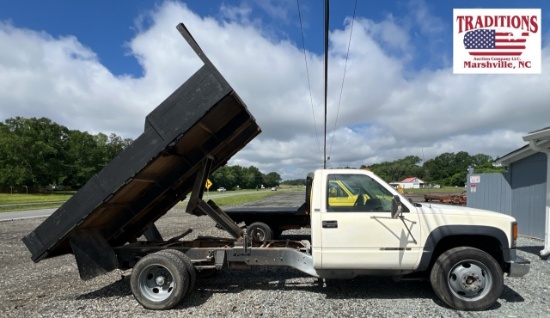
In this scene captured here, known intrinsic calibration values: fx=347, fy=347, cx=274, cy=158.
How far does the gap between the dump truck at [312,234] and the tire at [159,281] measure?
13 millimetres

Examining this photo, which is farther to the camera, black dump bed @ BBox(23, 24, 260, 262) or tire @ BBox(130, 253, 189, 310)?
tire @ BBox(130, 253, 189, 310)

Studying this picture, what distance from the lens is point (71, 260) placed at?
7.80 metres

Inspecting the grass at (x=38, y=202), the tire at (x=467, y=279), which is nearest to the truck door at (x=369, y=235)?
the tire at (x=467, y=279)

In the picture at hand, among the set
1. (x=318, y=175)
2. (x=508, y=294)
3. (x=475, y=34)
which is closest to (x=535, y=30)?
(x=475, y=34)

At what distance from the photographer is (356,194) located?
4.85 metres

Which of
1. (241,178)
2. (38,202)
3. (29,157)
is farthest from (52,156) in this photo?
(241,178)

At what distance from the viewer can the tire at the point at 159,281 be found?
15.2ft

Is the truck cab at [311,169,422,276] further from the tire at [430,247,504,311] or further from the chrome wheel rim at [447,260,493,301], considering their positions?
the chrome wheel rim at [447,260,493,301]

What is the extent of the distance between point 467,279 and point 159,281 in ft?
13.5

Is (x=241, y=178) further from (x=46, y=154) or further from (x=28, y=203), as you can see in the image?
(x=28, y=203)

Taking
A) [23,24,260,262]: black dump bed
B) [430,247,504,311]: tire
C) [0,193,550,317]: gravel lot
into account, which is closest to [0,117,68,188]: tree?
[0,193,550,317]: gravel lot

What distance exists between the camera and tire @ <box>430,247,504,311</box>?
4430 millimetres

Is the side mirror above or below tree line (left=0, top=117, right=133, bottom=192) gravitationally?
below

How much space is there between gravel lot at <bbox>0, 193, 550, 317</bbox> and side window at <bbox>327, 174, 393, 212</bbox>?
1309 mm
